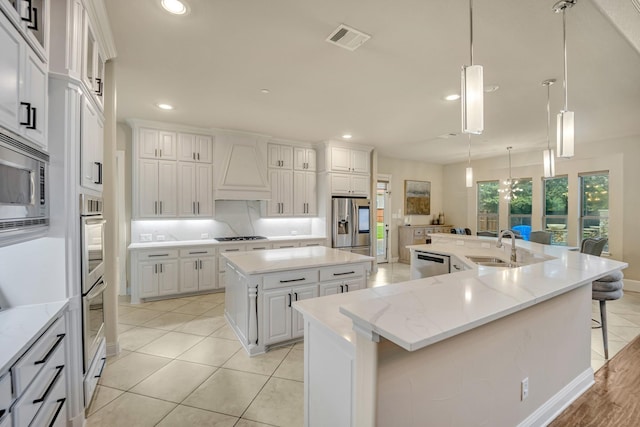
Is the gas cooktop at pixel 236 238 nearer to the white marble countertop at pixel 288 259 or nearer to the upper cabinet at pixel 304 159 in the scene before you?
the upper cabinet at pixel 304 159

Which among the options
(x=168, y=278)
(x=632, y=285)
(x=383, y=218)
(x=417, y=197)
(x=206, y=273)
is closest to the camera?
(x=168, y=278)

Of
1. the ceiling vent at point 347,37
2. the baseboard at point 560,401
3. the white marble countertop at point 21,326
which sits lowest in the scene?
the baseboard at point 560,401

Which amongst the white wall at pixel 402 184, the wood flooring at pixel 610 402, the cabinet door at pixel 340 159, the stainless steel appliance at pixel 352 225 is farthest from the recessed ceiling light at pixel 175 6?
the white wall at pixel 402 184

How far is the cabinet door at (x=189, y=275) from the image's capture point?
4305 millimetres

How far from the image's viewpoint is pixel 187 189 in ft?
15.0

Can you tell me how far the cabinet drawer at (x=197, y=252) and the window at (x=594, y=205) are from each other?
7.03 m

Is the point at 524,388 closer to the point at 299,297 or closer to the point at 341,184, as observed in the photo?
the point at 299,297

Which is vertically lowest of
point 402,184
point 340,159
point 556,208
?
point 556,208

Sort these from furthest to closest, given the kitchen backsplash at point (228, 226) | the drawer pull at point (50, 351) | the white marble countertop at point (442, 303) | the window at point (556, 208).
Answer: the window at point (556, 208) → the kitchen backsplash at point (228, 226) → the drawer pull at point (50, 351) → the white marble countertop at point (442, 303)

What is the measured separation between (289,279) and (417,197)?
232 inches

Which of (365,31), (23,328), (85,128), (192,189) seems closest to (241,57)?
(365,31)

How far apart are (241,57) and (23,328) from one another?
7.68ft

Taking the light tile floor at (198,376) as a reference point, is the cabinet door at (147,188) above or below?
above

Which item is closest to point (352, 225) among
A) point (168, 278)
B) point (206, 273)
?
point (206, 273)
